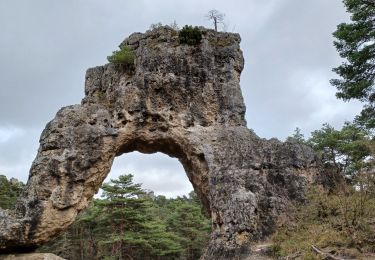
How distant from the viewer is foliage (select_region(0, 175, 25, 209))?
Result: 2637 cm

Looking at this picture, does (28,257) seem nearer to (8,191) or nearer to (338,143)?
(8,191)

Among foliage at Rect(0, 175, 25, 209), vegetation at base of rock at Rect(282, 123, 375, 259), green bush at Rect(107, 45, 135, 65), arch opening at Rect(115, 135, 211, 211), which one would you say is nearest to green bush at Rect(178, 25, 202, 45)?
green bush at Rect(107, 45, 135, 65)

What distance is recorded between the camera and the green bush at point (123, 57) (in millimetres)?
17750

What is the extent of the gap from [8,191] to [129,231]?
9.30 m

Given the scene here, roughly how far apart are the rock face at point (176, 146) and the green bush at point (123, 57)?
0.33 metres

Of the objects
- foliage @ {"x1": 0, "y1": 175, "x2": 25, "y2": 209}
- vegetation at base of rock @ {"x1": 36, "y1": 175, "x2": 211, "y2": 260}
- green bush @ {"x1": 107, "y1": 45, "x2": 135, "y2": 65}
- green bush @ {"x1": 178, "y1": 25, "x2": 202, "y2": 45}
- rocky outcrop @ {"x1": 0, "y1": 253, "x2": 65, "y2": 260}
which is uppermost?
green bush @ {"x1": 178, "y1": 25, "x2": 202, "y2": 45}

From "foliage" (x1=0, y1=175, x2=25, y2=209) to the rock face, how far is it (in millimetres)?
11866

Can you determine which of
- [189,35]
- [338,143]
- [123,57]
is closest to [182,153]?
[123,57]

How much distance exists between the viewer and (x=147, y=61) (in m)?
17.1

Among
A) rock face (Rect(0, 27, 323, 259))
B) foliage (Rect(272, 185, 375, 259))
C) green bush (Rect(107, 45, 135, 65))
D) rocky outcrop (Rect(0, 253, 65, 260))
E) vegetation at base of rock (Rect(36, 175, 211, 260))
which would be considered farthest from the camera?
vegetation at base of rock (Rect(36, 175, 211, 260))

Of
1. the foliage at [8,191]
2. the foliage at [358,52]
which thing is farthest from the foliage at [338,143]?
the foliage at [8,191]

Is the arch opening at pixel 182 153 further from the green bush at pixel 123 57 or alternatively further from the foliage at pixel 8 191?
the foliage at pixel 8 191

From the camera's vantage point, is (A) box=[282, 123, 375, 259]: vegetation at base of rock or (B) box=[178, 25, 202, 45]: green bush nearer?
(A) box=[282, 123, 375, 259]: vegetation at base of rock

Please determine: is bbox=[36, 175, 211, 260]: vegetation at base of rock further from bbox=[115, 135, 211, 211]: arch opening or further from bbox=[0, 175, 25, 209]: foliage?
bbox=[115, 135, 211, 211]: arch opening
